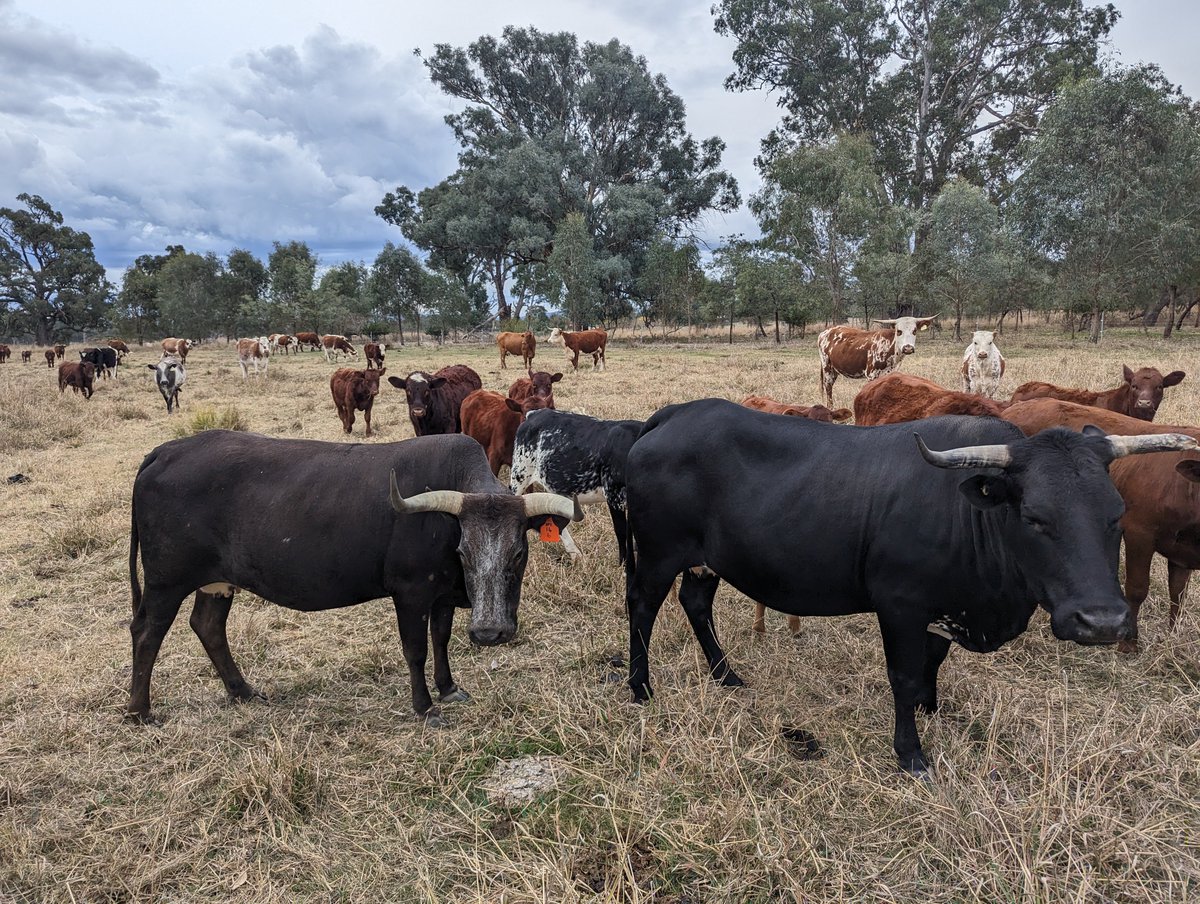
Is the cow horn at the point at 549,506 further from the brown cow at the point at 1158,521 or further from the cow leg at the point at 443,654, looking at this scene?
the brown cow at the point at 1158,521

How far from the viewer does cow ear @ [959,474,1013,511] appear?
2783 millimetres

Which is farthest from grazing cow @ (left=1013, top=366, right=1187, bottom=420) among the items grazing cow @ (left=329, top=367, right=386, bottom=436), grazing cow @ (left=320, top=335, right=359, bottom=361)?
grazing cow @ (left=320, top=335, right=359, bottom=361)

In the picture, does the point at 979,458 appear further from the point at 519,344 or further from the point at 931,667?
the point at 519,344

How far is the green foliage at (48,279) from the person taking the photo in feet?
192

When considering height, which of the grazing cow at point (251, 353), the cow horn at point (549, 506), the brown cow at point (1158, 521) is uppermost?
the grazing cow at point (251, 353)

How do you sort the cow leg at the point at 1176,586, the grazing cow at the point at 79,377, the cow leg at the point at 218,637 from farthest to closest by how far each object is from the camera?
the grazing cow at the point at 79,377 → the cow leg at the point at 1176,586 → the cow leg at the point at 218,637

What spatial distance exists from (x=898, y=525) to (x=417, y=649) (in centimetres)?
282

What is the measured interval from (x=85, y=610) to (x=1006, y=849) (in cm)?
682

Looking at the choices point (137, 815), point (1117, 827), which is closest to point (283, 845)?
point (137, 815)

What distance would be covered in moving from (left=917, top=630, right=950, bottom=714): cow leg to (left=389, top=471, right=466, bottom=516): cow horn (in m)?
2.66

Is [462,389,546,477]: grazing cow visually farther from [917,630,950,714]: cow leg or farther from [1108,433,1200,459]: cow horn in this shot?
[1108,433,1200,459]: cow horn

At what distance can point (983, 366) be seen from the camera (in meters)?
12.4

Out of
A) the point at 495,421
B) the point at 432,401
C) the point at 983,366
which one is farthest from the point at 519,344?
the point at 495,421

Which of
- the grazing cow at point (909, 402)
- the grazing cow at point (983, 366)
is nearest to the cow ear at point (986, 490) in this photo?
the grazing cow at point (909, 402)
